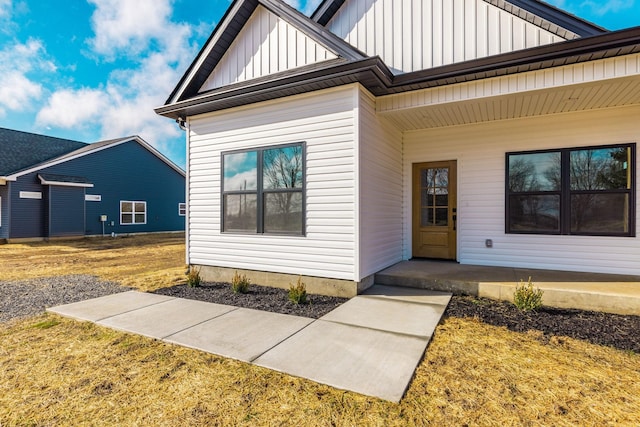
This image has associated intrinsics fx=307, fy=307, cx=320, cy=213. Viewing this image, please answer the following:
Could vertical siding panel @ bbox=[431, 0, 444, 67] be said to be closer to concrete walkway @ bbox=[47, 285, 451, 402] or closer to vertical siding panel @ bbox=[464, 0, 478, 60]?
vertical siding panel @ bbox=[464, 0, 478, 60]

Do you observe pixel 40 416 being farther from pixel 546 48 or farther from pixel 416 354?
pixel 546 48

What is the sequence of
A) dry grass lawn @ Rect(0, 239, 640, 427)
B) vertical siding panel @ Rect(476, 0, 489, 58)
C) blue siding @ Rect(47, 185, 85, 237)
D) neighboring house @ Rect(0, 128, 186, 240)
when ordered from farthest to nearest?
blue siding @ Rect(47, 185, 85, 237) → neighboring house @ Rect(0, 128, 186, 240) → vertical siding panel @ Rect(476, 0, 489, 58) → dry grass lawn @ Rect(0, 239, 640, 427)

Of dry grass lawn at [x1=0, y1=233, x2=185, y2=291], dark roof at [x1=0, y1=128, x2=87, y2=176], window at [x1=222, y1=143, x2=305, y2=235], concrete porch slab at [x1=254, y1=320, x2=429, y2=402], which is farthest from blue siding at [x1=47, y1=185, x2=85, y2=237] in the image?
concrete porch slab at [x1=254, y1=320, x2=429, y2=402]

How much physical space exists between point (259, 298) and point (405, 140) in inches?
176

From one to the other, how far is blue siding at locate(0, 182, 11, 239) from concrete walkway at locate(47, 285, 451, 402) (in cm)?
1407

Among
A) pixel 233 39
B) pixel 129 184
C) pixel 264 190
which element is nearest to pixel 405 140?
pixel 264 190

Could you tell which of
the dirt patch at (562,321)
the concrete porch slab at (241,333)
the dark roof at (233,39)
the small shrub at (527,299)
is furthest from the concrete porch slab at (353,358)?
the dark roof at (233,39)

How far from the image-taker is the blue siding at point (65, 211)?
49.7 feet

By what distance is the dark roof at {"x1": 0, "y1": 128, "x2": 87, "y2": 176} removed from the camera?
14742mm

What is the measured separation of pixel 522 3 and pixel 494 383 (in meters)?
5.36

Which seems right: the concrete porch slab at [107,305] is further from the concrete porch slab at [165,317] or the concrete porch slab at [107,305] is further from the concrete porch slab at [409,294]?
the concrete porch slab at [409,294]

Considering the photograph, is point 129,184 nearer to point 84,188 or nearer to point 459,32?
point 84,188

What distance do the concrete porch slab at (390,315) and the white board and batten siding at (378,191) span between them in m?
0.57

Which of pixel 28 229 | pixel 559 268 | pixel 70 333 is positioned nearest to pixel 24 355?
pixel 70 333
